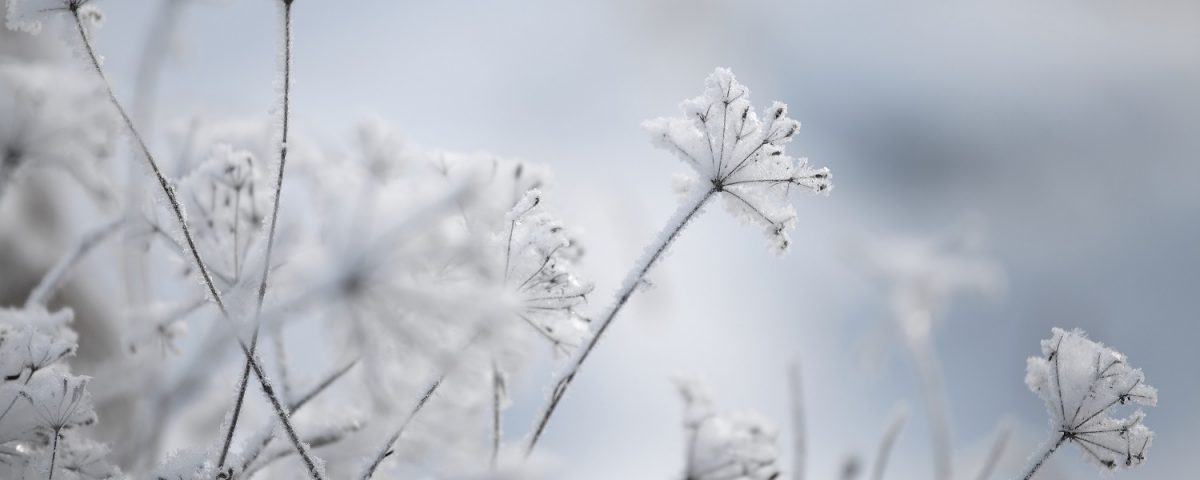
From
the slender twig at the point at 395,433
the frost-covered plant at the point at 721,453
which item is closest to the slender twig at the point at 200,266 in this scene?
the slender twig at the point at 395,433

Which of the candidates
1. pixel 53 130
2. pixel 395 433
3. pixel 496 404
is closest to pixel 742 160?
pixel 496 404

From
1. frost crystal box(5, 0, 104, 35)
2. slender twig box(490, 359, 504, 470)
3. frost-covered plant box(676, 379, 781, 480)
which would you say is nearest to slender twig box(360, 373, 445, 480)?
slender twig box(490, 359, 504, 470)

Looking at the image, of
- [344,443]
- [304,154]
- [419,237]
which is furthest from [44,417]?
[304,154]

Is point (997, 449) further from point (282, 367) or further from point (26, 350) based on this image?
point (26, 350)

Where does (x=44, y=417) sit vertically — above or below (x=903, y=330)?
below

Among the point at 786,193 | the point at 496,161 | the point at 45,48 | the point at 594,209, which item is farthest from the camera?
the point at 45,48

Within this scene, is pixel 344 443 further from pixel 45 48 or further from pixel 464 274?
pixel 45 48

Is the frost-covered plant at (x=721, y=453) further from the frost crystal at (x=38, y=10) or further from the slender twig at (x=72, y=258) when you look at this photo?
the slender twig at (x=72, y=258)
